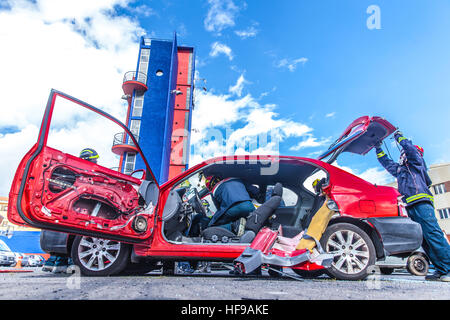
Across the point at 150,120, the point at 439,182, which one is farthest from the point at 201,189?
the point at 439,182

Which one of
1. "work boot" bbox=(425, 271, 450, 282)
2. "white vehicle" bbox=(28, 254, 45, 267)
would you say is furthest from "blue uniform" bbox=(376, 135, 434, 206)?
"white vehicle" bbox=(28, 254, 45, 267)

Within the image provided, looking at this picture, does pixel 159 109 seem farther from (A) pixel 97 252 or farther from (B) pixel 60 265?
(A) pixel 97 252

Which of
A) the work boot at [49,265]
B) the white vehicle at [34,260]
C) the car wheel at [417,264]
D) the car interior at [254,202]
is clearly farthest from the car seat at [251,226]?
the white vehicle at [34,260]

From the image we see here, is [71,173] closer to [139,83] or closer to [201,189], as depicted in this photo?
[201,189]

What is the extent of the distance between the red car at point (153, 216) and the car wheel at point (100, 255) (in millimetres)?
11

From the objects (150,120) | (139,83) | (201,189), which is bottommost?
(201,189)

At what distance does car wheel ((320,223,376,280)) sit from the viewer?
2879 millimetres

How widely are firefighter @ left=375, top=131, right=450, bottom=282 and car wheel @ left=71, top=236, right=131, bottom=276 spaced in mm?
3975

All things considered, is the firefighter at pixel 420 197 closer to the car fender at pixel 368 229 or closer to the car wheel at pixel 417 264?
the car fender at pixel 368 229

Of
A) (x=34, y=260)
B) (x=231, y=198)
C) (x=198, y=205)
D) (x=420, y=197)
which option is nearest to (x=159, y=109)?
(x=34, y=260)

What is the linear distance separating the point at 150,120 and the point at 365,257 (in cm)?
2157

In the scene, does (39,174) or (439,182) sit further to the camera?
(439,182)

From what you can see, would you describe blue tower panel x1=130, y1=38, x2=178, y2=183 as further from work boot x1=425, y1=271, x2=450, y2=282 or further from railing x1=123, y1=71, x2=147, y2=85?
work boot x1=425, y1=271, x2=450, y2=282

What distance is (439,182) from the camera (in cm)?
2970
